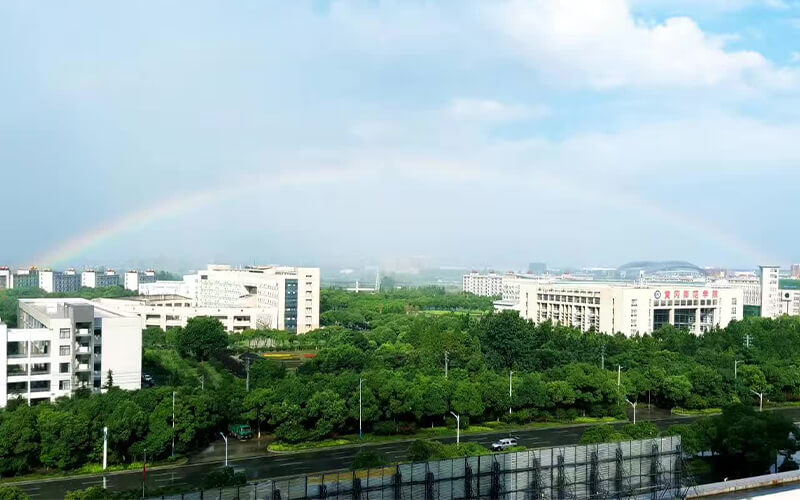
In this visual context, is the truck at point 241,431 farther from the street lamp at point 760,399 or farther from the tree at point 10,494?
the street lamp at point 760,399

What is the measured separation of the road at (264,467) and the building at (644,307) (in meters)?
20.9

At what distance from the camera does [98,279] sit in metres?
82.1

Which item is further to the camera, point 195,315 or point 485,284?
point 485,284

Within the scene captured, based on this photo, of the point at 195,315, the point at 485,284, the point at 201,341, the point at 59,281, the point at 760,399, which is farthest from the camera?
the point at 485,284

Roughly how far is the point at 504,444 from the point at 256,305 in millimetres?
29965

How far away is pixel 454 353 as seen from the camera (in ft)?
85.5

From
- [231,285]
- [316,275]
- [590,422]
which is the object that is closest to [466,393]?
[590,422]

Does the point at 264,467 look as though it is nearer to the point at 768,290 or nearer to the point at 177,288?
the point at 768,290

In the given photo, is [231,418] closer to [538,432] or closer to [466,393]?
[466,393]

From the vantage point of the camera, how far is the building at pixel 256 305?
125 feet

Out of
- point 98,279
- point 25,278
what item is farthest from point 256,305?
point 98,279

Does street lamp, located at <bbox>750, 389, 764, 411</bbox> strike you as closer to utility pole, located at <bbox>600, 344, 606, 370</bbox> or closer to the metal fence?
utility pole, located at <bbox>600, 344, 606, 370</bbox>

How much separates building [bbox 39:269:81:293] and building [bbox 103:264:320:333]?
33440mm

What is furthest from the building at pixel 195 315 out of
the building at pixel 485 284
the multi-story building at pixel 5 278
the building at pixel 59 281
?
the building at pixel 485 284
